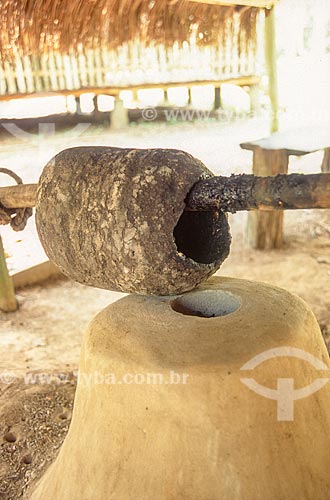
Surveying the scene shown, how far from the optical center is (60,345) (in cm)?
389

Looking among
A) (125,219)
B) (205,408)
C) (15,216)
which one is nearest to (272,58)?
(15,216)

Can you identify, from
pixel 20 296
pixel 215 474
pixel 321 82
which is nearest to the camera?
pixel 215 474

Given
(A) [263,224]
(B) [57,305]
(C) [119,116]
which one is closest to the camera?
(B) [57,305]

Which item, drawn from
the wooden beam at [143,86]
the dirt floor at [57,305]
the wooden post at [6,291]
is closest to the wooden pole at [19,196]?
the dirt floor at [57,305]

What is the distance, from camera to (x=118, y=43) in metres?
7.45

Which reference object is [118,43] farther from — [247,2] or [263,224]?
[263,224]

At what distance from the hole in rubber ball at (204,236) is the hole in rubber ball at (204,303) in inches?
8.1

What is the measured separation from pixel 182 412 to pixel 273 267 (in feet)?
12.5

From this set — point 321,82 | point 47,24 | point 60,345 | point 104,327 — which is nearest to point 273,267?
point 60,345

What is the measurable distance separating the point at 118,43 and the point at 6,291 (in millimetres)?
4562

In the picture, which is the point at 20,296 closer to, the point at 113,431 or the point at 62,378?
the point at 62,378

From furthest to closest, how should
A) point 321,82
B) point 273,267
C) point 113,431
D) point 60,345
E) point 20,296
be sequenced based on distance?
point 321,82 < point 273,267 < point 20,296 < point 60,345 < point 113,431

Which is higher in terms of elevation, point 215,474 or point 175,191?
point 175,191

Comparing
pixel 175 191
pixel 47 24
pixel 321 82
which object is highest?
pixel 47 24
